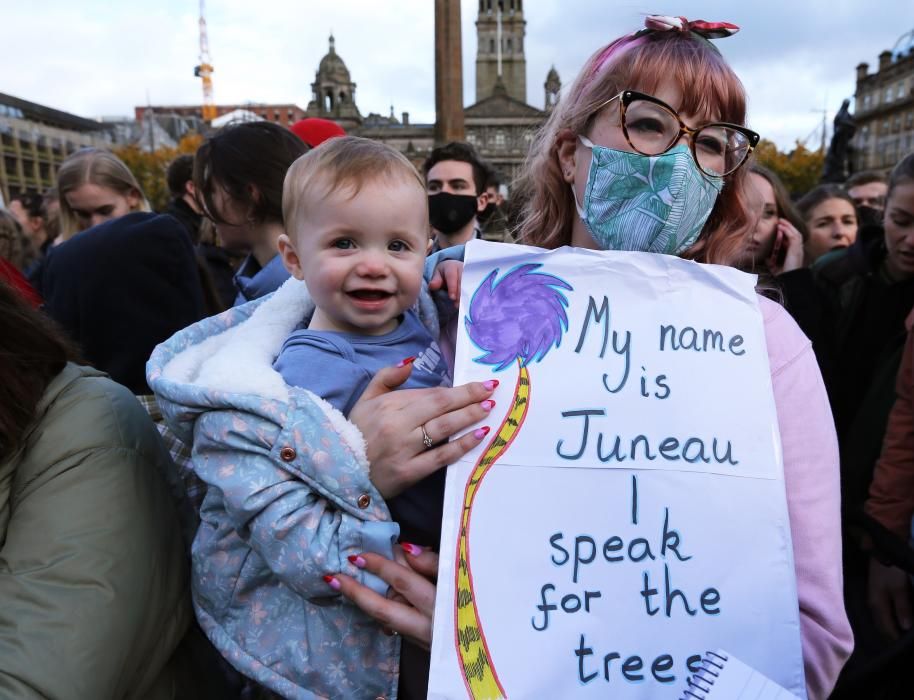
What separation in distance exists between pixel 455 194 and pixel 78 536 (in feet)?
12.4

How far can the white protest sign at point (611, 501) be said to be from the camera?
111 centimetres

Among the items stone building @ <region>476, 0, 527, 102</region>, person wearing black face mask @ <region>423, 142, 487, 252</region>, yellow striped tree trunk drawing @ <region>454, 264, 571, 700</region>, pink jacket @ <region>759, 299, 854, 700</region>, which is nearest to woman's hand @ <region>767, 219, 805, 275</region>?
person wearing black face mask @ <region>423, 142, 487, 252</region>

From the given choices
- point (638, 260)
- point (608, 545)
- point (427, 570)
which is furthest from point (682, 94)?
point (427, 570)

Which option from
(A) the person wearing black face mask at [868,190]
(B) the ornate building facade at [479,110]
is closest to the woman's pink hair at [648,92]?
(A) the person wearing black face mask at [868,190]

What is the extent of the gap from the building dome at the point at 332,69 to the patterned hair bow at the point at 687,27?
75686 millimetres

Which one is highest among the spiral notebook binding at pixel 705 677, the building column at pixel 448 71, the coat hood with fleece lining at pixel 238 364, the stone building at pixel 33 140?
the stone building at pixel 33 140

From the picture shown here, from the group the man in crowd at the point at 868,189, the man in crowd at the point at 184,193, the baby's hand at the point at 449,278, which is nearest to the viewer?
the baby's hand at the point at 449,278

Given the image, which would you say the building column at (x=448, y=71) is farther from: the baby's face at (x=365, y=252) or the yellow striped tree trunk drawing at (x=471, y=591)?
the yellow striped tree trunk drawing at (x=471, y=591)

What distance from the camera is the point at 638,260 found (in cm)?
135

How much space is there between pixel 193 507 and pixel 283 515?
0.53 m

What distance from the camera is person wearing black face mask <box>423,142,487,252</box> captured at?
4535mm

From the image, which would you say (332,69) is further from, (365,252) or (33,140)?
(365,252)

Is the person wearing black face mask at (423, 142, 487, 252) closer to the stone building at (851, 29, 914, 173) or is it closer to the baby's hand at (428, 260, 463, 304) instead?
the baby's hand at (428, 260, 463, 304)

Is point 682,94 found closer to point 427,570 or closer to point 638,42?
point 638,42
